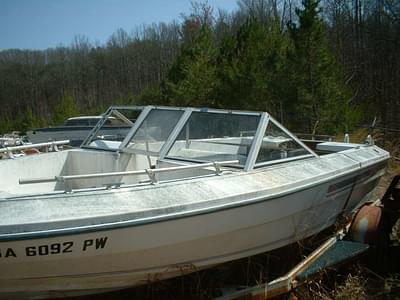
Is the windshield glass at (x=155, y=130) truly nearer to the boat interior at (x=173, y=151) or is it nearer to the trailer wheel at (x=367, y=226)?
the boat interior at (x=173, y=151)

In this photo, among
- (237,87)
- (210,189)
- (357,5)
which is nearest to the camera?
(210,189)

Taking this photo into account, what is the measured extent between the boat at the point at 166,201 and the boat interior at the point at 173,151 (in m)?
0.01

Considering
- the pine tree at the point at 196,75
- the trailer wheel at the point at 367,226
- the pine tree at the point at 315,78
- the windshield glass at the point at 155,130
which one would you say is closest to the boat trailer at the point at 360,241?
the trailer wheel at the point at 367,226

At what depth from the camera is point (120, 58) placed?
55062 mm

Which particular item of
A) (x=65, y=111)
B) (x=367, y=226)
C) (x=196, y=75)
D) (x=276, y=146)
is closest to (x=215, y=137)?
(x=276, y=146)

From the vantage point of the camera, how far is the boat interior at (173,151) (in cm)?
416

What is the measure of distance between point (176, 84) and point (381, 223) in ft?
47.4

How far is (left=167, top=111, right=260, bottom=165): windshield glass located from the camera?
4.28 metres

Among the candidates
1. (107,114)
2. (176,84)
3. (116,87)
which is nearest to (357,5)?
(176,84)

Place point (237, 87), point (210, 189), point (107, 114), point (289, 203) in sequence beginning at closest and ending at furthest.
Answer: point (210, 189)
point (289, 203)
point (107, 114)
point (237, 87)

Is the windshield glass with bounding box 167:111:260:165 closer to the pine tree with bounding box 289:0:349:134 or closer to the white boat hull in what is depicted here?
the white boat hull

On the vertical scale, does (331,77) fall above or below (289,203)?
above

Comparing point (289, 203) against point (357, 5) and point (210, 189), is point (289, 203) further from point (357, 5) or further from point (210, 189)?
point (357, 5)

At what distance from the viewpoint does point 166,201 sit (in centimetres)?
323
